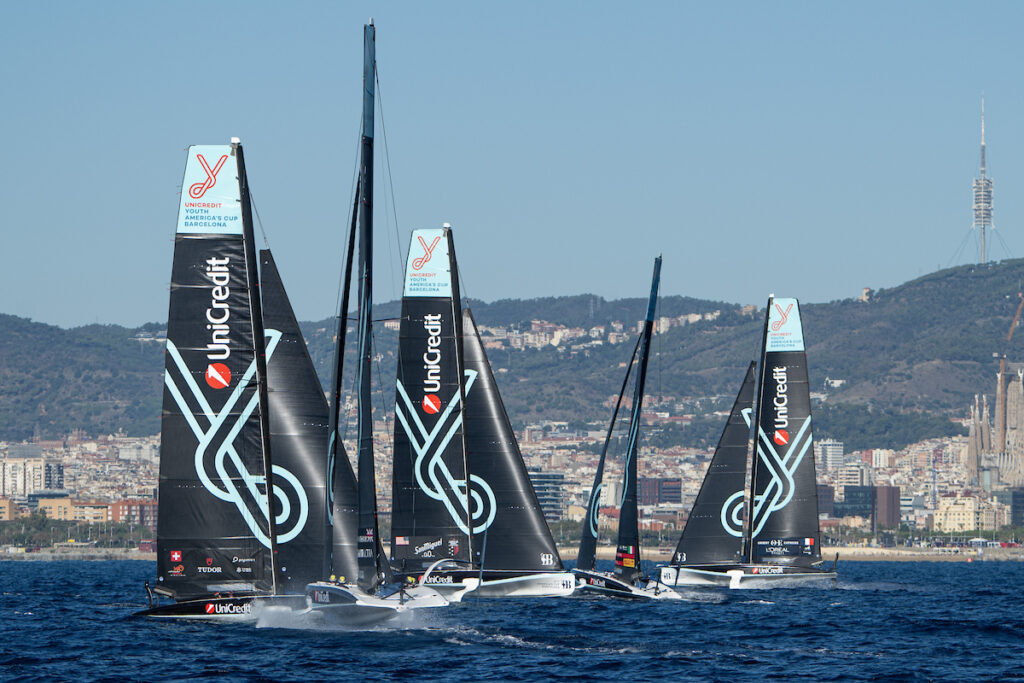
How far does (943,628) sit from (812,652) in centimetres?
867

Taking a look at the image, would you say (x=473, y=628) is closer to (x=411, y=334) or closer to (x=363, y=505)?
(x=363, y=505)

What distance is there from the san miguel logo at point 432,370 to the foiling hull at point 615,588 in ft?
25.3

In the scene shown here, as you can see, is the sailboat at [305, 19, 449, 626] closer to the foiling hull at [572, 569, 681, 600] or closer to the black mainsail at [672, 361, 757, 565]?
the foiling hull at [572, 569, 681, 600]

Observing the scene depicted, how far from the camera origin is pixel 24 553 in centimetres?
18862

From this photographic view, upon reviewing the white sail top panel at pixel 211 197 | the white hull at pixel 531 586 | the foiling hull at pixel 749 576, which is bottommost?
the foiling hull at pixel 749 576

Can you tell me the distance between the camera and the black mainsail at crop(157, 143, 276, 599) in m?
30.9

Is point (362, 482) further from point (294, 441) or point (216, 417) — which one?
point (216, 417)

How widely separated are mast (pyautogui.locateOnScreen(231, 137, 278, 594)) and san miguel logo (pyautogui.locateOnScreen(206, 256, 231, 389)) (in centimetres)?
45

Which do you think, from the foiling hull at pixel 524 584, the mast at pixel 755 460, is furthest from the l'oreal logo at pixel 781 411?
the foiling hull at pixel 524 584

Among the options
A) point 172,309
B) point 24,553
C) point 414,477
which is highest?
point 172,309

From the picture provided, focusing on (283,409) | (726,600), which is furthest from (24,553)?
(283,409)

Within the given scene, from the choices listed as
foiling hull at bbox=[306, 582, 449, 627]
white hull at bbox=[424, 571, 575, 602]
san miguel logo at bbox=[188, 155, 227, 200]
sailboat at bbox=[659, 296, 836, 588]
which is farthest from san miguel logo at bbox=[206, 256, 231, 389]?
sailboat at bbox=[659, 296, 836, 588]

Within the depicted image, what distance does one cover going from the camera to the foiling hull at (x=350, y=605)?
101 ft

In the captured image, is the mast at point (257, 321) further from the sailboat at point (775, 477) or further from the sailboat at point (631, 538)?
the sailboat at point (775, 477)
